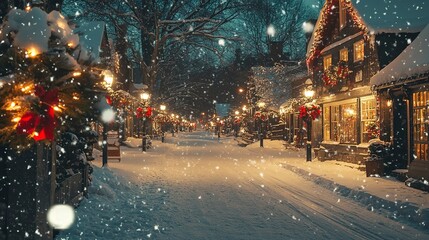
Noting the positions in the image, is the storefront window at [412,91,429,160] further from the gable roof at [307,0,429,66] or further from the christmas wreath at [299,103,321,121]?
the christmas wreath at [299,103,321,121]

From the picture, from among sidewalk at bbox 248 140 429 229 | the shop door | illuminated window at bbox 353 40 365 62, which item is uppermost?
illuminated window at bbox 353 40 365 62

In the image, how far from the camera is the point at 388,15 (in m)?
18.7

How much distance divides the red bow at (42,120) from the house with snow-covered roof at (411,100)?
10.3m

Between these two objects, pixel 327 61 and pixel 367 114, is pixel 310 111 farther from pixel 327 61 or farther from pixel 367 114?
pixel 327 61

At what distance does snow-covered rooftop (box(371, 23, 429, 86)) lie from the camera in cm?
1271

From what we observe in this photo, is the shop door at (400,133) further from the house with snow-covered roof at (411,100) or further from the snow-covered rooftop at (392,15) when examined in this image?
the snow-covered rooftop at (392,15)

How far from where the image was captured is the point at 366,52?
64.3ft

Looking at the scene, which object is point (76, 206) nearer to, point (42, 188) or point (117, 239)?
point (117, 239)

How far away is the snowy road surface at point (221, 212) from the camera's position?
24.7 feet

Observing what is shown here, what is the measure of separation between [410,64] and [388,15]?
Result: 603cm

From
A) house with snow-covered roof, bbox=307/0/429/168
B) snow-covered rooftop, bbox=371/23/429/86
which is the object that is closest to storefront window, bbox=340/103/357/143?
house with snow-covered roof, bbox=307/0/429/168

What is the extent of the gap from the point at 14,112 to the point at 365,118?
A: 717 inches

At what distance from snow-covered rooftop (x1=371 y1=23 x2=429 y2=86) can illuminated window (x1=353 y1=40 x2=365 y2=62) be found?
5.15m

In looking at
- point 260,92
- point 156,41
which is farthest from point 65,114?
point 260,92
